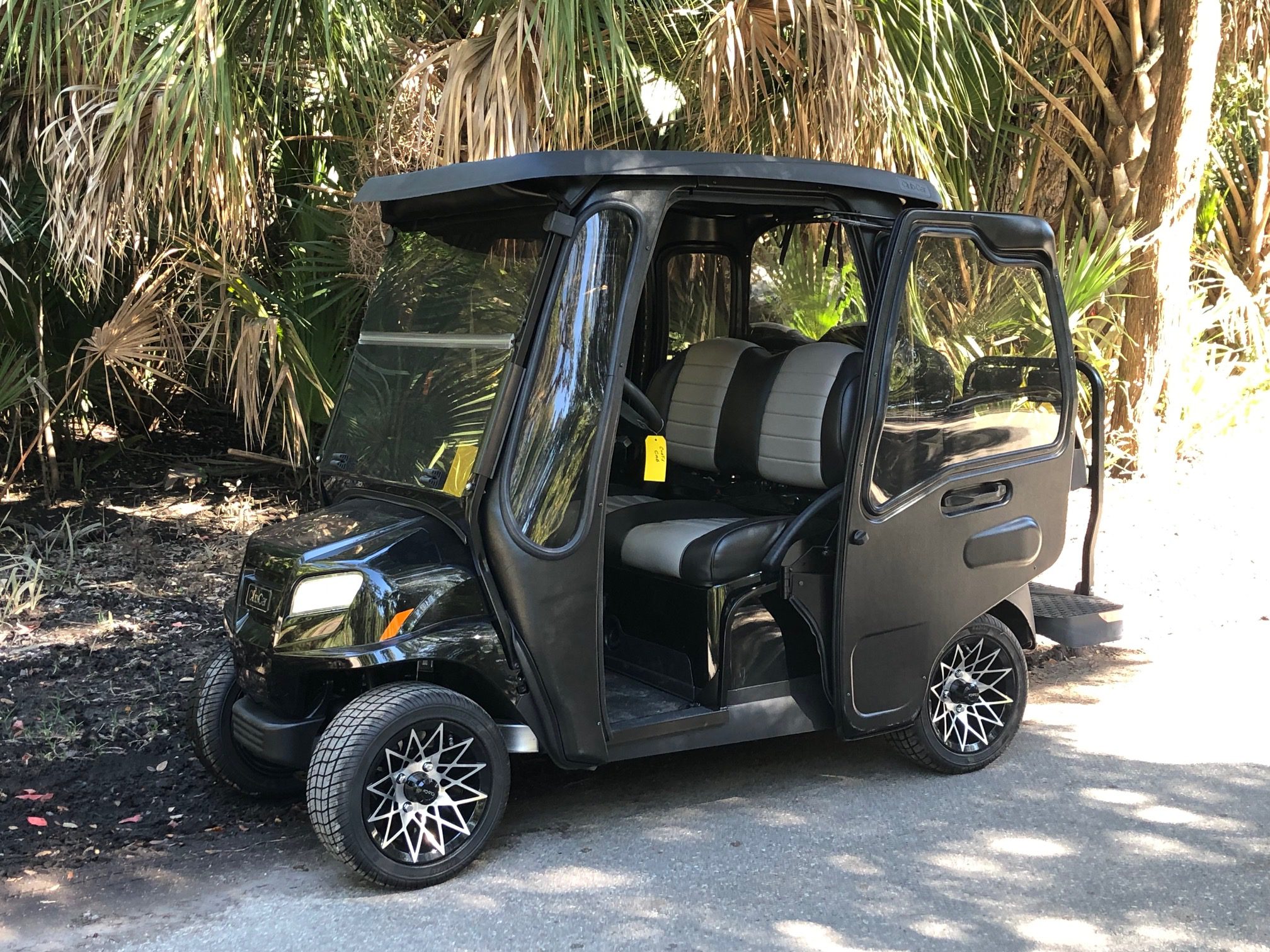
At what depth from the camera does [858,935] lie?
320cm

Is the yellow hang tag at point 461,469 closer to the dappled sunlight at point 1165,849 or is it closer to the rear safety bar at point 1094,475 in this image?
the rear safety bar at point 1094,475

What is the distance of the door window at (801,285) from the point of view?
469 centimetres

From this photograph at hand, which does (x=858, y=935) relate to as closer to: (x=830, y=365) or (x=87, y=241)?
(x=830, y=365)

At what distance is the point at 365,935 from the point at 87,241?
3436 mm

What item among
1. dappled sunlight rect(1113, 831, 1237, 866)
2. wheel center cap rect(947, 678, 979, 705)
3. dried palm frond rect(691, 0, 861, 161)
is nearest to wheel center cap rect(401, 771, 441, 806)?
wheel center cap rect(947, 678, 979, 705)

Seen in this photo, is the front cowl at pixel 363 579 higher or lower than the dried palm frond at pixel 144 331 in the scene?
lower

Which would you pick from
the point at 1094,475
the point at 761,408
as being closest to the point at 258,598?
the point at 761,408

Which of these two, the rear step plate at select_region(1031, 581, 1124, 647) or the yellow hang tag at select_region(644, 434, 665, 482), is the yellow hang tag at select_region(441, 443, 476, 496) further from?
the rear step plate at select_region(1031, 581, 1124, 647)

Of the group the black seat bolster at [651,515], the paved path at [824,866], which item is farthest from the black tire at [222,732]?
the black seat bolster at [651,515]

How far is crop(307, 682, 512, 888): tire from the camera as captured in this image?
3.32 meters

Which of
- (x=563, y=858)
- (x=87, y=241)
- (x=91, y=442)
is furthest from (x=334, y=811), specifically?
(x=91, y=442)

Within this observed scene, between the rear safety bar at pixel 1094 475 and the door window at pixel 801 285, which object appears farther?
the door window at pixel 801 285

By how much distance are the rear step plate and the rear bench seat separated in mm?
A: 954

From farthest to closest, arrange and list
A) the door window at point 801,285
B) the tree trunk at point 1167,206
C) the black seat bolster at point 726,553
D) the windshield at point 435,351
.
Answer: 1. the tree trunk at point 1167,206
2. the door window at point 801,285
3. the black seat bolster at point 726,553
4. the windshield at point 435,351
